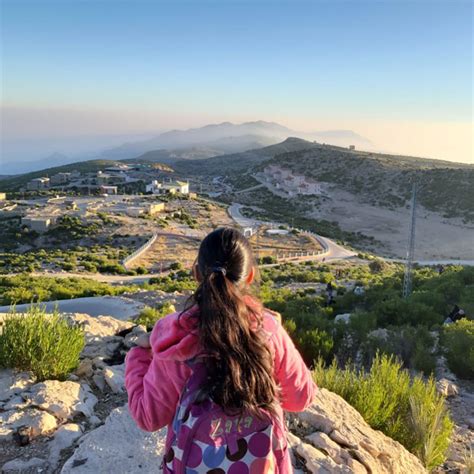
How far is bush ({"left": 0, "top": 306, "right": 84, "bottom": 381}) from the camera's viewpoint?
4.38 meters

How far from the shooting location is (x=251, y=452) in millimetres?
1731

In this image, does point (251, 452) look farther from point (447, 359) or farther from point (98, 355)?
point (447, 359)

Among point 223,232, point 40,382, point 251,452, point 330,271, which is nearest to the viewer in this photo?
point 251,452

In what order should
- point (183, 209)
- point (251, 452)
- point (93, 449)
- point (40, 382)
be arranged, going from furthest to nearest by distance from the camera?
point (183, 209) → point (40, 382) → point (93, 449) → point (251, 452)

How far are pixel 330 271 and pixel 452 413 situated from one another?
24791 mm

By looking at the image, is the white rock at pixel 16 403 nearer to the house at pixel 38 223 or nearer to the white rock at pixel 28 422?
the white rock at pixel 28 422

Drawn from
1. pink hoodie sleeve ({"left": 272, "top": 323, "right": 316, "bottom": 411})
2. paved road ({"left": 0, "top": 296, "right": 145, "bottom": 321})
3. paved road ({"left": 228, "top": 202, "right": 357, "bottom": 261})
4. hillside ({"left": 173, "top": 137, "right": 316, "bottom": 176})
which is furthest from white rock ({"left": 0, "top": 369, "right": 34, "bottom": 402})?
hillside ({"left": 173, "top": 137, "right": 316, "bottom": 176})

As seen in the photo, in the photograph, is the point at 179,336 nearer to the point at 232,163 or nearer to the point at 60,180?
the point at 60,180

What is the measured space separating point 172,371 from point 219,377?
0.20 m

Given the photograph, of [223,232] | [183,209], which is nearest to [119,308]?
[223,232]

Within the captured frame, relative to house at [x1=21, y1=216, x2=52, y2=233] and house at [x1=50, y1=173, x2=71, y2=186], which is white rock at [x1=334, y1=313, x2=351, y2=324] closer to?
house at [x1=21, y1=216, x2=52, y2=233]

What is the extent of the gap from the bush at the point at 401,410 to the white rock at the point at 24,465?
257 centimetres

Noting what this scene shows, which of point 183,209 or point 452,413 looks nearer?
point 452,413

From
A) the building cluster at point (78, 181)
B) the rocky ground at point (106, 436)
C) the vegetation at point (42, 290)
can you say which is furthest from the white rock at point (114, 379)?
the building cluster at point (78, 181)
